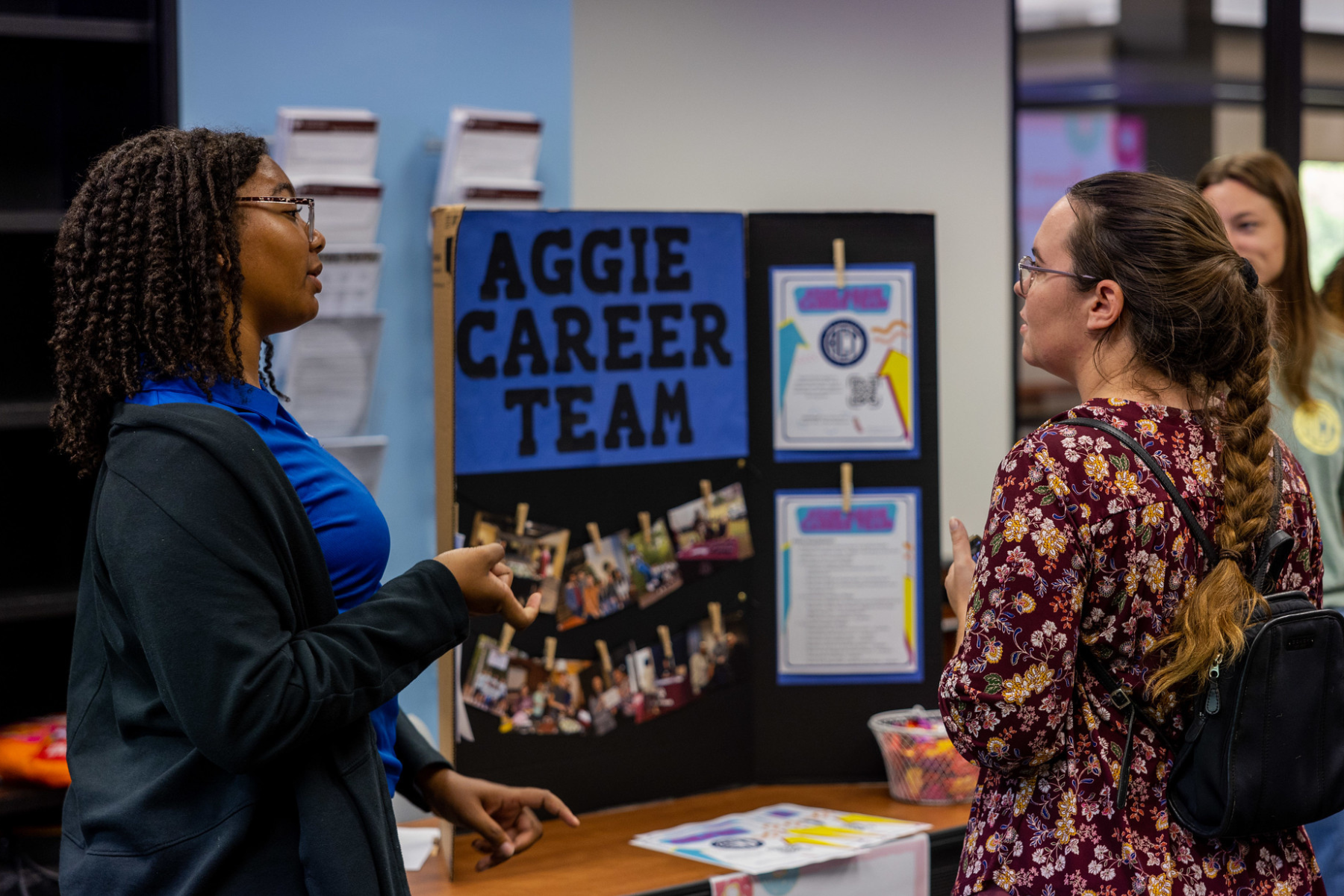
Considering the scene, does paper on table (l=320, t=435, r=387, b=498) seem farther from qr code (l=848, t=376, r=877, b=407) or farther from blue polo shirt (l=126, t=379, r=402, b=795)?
blue polo shirt (l=126, t=379, r=402, b=795)

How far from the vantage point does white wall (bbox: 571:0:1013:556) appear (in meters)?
3.30

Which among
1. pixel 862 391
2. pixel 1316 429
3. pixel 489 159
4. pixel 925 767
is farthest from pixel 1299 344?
pixel 489 159

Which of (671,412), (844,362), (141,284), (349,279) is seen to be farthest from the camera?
(349,279)

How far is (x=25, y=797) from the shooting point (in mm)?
2191

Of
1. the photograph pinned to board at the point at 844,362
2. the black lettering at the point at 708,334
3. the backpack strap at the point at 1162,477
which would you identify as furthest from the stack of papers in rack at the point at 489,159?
the backpack strap at the point at 1162,477

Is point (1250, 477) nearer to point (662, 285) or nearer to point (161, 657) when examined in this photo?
point (161, 657)

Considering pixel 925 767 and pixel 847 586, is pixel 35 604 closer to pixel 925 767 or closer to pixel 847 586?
pixel 847 586

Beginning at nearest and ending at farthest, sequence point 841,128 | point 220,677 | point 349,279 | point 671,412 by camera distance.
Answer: point 220,677 < point 671,412 < point 349,279 < point 841,128

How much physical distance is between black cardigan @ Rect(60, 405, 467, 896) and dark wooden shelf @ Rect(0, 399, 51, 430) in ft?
3.56

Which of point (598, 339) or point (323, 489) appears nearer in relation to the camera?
point (323, 489)

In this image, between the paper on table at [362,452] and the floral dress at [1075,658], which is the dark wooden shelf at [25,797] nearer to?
the paper on table at [362,452]

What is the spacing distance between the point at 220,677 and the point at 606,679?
139cm

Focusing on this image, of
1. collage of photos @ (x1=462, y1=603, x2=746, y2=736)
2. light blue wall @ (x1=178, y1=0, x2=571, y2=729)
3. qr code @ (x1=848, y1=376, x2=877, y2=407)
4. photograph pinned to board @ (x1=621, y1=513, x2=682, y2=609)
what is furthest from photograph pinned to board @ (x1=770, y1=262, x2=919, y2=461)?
light blue wall @ (x1=178, y1=0, x2=571, y2=729)

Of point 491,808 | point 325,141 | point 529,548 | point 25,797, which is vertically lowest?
point 25,797
